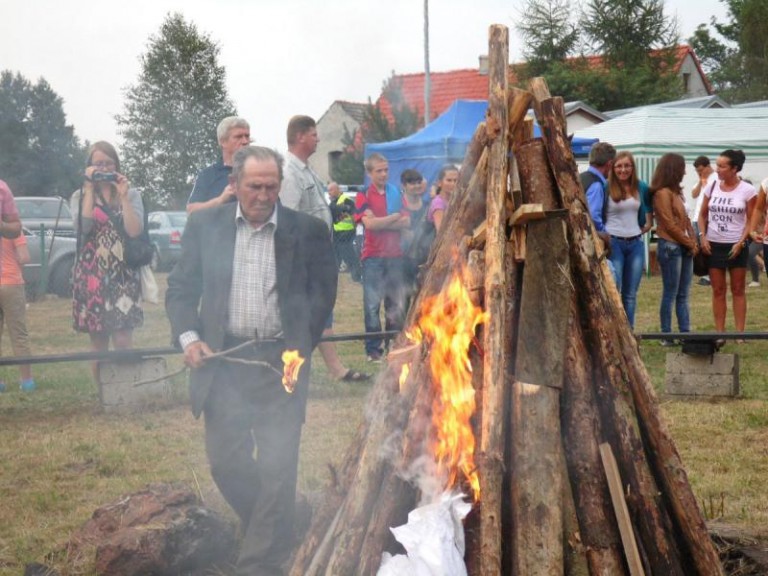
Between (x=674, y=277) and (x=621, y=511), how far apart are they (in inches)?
266

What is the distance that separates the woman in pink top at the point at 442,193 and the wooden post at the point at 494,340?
15.1 ft

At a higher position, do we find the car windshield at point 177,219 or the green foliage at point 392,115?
the green foliage at point 392,115

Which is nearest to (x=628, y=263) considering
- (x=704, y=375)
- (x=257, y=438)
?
(x=704, y=375)

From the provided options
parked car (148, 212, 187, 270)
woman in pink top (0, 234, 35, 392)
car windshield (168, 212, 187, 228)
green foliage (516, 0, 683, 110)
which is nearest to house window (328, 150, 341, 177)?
woman in pink top (0, 234, 35, 392)

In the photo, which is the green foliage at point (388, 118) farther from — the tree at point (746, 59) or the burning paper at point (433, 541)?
the tree at point (746, 59)

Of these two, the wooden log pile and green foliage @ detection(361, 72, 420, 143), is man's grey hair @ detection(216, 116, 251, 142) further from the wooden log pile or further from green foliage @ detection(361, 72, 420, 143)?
the wooden log pile

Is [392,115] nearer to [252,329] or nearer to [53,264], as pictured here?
[252,329]

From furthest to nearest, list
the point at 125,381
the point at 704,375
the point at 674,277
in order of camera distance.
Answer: the point at 674,277 → the point at 704,375 → the point at 125,381

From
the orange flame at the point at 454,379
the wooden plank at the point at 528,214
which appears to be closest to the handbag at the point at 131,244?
the orange flame at the point at 454,379

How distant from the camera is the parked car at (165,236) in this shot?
23281mm

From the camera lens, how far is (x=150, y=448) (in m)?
6.64

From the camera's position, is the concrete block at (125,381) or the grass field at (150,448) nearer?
the grass field at (150,448)

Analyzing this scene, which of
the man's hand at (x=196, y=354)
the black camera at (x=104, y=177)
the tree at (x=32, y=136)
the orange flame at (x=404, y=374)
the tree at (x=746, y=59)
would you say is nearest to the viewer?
the orange flame at (x=404, y=374)

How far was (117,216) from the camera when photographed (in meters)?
7.31
